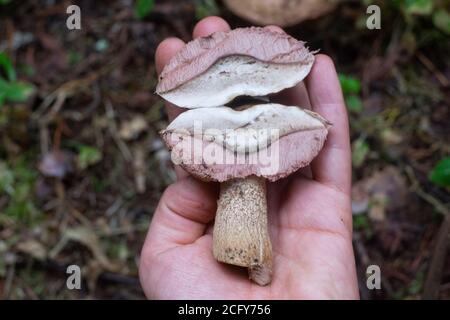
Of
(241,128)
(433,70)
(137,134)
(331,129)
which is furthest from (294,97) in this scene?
(433,70)

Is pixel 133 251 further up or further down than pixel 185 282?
further down

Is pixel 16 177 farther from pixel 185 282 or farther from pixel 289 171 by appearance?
pixel 289 171

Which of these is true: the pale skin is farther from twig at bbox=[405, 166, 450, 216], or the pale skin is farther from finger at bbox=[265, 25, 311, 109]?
twig at bbox=[405, 166, 450, 216]

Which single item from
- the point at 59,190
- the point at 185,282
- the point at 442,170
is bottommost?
the point at 59,190

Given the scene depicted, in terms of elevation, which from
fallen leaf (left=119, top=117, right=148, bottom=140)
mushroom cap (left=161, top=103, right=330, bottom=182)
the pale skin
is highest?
mushroom cap (left=161, top=103, right=330, bottom=182)

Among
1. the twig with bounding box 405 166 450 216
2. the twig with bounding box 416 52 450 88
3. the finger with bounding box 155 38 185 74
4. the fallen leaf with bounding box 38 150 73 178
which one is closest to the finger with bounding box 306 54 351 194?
the finger with bounding box 155 38 185 74
